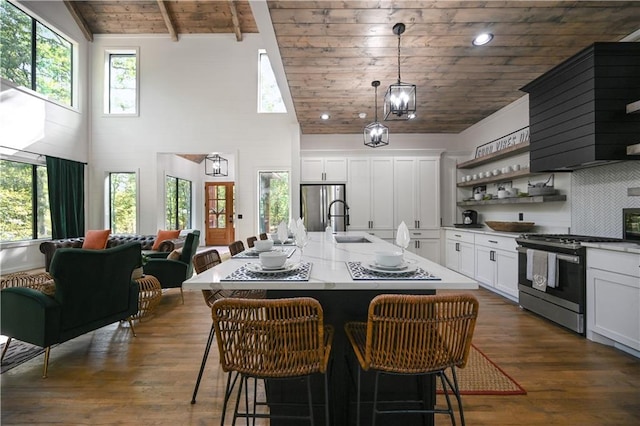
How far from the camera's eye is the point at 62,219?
6.10 meters

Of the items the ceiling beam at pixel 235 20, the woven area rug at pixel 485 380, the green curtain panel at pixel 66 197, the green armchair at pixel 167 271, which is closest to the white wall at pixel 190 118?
the ceiling beam at pixel 235 20

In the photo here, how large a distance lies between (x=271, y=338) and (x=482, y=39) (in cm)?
333

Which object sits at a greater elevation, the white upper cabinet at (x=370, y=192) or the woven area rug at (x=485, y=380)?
the white upper cabinet at (x=370, y=192)

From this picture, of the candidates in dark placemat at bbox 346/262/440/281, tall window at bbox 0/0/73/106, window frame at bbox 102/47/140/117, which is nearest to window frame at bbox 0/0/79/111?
tall window at bbox 0/0/73/106

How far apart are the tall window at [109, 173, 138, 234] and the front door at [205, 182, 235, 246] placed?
2.72 m

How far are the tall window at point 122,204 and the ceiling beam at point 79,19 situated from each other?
3131mm

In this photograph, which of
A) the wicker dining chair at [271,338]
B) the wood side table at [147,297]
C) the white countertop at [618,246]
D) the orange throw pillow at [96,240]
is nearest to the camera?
the wicker dining chair at [271,338]

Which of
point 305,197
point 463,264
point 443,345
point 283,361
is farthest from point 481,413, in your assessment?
point 305,197

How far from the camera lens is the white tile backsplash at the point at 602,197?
111 inches

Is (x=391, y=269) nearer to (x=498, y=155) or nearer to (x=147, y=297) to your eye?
(x=147, y=297)

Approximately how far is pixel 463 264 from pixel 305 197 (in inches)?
118

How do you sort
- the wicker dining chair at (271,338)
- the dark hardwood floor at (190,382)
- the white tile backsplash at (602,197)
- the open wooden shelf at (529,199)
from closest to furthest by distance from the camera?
the wicker dining chair at (271,338), the dark hardwood floor at (190,382), the white tile backsplash at (602,197), the open wooden shelf at (529,199)

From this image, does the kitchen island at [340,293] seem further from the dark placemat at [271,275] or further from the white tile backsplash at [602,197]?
the white tile backsplash at [602,197]

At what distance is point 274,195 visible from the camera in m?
7.14
